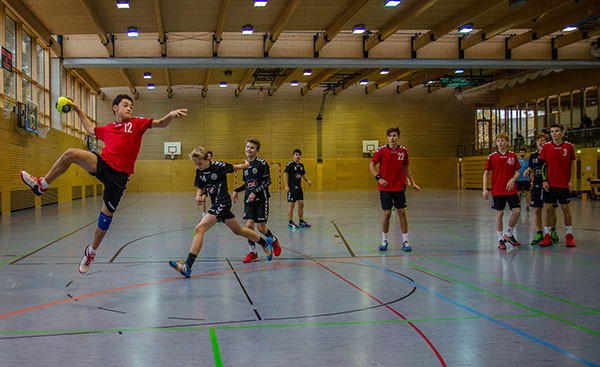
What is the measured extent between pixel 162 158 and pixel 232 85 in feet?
26.9

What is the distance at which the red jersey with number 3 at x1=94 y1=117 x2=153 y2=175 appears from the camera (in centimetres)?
536

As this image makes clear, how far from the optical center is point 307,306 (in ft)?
14.0

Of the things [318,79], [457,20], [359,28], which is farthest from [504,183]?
[318,79]

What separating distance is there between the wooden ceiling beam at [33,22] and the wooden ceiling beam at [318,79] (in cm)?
1570

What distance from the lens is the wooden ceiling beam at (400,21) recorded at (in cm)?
1767

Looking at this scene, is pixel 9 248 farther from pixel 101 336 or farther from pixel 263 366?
pixel 263 366

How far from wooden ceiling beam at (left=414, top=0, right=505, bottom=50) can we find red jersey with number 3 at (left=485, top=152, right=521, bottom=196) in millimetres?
11636

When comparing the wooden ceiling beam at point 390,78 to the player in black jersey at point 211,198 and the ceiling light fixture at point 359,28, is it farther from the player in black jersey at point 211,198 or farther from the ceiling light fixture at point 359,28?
the player in black jersey at point 211,198

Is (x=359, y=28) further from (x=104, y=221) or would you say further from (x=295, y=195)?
(x=104, y=221)

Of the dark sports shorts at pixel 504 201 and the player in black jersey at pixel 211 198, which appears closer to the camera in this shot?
the player in black jersey at pixel 211 198

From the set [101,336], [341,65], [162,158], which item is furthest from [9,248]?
[162,158]

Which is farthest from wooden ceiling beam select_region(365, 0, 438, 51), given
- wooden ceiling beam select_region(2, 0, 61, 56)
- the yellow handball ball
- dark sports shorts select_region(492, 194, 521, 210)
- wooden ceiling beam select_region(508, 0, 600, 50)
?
wooden ceiling beam select_region(2, 0, 61, 56)

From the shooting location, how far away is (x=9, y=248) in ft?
26.4

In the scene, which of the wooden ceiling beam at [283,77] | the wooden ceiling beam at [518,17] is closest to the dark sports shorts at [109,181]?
the wooden ceiling beam at [518,17]
